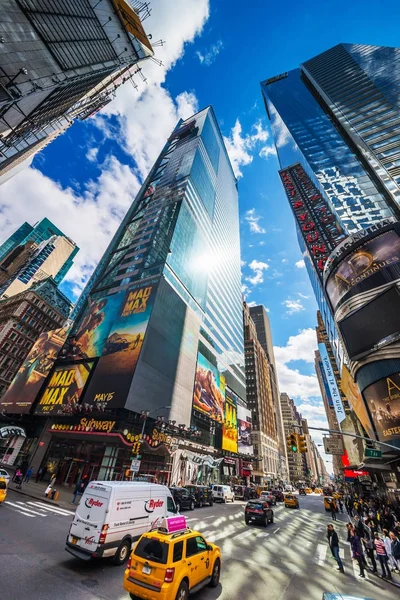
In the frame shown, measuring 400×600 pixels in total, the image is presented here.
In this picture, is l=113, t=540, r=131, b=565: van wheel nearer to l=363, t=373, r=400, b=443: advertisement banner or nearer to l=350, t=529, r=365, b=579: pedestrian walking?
l=350, t=529, r=365, b=579: pedestrian walking

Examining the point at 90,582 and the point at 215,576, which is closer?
the point at 90,582

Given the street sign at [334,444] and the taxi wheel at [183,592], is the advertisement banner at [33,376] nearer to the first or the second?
the taxi wheel at [183,592]

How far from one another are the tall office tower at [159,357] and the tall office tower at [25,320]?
29769 mm

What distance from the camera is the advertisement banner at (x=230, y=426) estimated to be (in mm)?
54219

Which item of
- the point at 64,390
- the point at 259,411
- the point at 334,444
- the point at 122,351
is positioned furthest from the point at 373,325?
the point at 334,444

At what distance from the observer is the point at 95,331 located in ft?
134

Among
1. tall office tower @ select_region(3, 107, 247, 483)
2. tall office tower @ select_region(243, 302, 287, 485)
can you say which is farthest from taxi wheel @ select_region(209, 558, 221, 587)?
tall office tower @ select_region(243, 302, 287, 485)

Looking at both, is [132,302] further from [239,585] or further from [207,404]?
[239,585]

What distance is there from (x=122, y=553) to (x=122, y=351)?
1040 inches

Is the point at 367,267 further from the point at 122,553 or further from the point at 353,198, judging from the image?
the point at 122,553

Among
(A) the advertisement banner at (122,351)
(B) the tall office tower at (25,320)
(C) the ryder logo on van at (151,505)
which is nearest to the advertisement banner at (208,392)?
(A) the advertisement banner at (122,351)

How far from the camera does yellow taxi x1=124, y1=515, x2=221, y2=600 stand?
5.82 meters

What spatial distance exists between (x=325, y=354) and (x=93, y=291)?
7575 centimetres

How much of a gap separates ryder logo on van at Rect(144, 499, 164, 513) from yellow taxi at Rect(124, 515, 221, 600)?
427 cm
